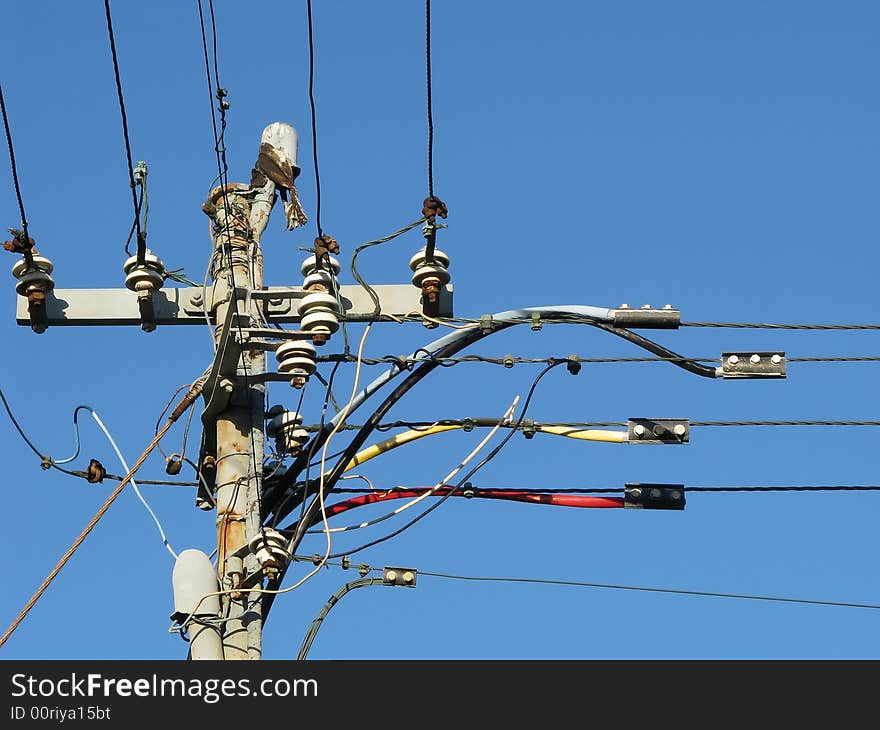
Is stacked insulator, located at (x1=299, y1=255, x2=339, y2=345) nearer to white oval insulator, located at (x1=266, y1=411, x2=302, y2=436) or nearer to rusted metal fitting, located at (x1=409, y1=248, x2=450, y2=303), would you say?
rusted metal fitting, located at (x1=409, y1=248, x2=450, y2=303)

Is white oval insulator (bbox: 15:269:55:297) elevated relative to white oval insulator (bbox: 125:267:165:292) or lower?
elevated

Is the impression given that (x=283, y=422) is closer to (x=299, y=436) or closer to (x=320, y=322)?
(x=299, y=436)

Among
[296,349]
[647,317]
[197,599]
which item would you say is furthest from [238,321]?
[647,317]

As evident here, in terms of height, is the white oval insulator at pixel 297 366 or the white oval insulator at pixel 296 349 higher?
the white oval insulator at pixel 296 349

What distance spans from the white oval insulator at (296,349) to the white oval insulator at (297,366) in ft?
0.07

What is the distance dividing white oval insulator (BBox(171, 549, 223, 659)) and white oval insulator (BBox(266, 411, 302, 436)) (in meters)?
1.57

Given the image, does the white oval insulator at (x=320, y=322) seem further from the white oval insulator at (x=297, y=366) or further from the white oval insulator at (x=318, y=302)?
the white oval insulator at (x=297, y=366)

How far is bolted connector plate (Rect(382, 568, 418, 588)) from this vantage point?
39.5 feet

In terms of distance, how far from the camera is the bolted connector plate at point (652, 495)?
12.0 meters

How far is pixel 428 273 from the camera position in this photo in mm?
11992

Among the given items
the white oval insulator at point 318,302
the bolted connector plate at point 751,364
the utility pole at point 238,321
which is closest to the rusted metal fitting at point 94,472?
the utility pole at point 238,321

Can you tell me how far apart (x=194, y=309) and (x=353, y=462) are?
1254 mm

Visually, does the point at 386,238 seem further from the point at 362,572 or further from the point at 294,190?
the point at 362,572

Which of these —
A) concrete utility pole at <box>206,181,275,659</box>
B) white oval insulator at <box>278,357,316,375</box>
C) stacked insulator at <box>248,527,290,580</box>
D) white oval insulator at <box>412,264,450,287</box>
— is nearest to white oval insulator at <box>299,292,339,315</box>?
white oval insulator at <box>278,357,316,375</box>
